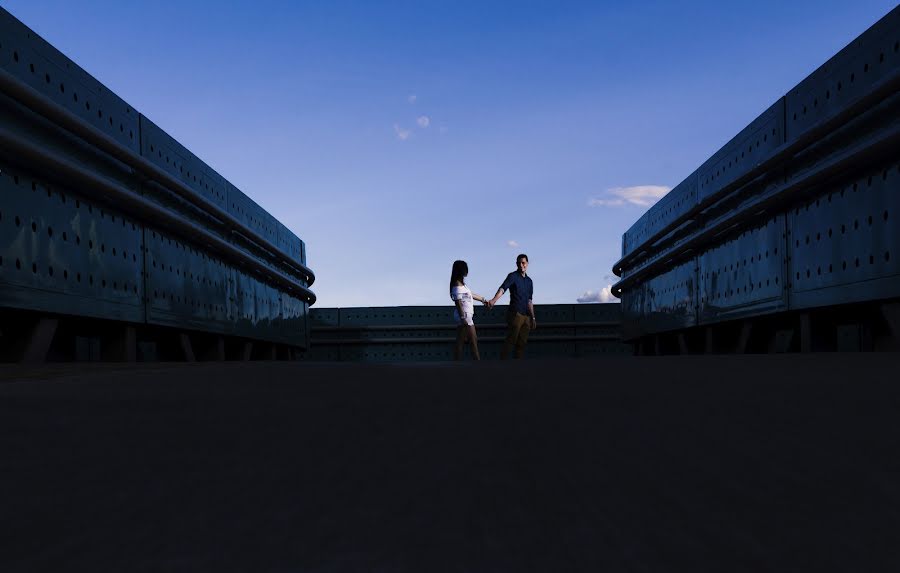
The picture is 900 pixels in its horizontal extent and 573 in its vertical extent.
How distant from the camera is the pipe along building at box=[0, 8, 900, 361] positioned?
403cm

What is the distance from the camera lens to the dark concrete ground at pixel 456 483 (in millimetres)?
693

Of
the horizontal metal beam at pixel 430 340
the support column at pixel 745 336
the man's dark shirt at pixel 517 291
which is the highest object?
the man's dark shirt at pixel 517 291

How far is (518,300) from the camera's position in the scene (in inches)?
331

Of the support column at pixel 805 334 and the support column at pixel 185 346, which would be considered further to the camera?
the support column at pixel 185 346

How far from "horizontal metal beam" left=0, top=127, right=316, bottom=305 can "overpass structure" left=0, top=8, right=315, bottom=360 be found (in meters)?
0.01

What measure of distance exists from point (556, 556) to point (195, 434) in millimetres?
821

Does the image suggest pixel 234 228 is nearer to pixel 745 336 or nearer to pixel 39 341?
pixel 39 341

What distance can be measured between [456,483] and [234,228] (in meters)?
7.07

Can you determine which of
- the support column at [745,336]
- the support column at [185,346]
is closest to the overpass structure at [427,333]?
the support column at [745,336]

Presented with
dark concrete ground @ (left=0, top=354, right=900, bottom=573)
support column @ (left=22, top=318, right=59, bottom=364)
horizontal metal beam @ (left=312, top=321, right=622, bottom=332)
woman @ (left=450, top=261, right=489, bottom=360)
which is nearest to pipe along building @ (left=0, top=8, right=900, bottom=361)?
support column @ (left=22, top=318, right=59, bottom=364)

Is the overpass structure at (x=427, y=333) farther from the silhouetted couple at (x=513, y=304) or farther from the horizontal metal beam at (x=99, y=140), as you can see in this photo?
the horizontal metal beam at (x=99, y=140)

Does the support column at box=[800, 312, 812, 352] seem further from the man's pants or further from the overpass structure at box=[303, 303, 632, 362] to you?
the overpass structure at box=[303, 303, 632, 362]

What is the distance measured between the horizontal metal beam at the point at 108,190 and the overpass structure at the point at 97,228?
1cm

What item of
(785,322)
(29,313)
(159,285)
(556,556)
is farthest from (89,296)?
(785,322)
